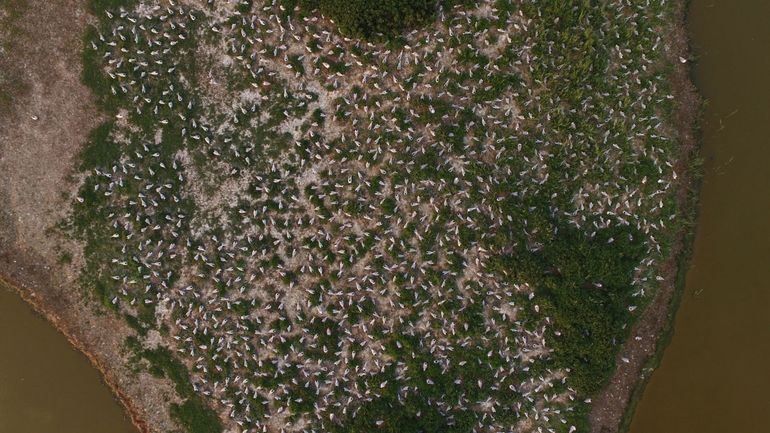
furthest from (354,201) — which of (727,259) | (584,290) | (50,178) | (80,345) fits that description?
(727,259)

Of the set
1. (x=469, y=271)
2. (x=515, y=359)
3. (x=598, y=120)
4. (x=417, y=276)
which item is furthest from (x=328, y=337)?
(x=598, y=120)

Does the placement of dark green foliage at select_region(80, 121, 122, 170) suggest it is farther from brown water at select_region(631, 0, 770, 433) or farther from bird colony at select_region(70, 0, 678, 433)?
brown water at select_region(631, 0, 770, 433)

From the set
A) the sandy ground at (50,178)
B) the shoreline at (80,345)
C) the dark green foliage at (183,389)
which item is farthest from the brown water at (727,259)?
the sandy ground at (50,178)

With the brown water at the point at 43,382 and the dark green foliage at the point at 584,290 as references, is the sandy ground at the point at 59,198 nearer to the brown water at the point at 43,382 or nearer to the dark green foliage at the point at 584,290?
the brown water at the point at 43,382

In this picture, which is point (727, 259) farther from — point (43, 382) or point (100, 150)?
point (43, 382)

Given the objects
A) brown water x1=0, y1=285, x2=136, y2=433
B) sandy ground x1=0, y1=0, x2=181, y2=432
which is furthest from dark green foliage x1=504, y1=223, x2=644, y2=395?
brown water x1=0, y1=285, x2=136, y2=433
